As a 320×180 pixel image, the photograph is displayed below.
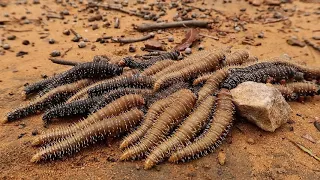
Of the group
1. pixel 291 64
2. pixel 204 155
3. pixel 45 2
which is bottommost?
pixel 45 2

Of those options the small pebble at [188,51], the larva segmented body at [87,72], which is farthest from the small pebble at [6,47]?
the small pebble at [188,51]

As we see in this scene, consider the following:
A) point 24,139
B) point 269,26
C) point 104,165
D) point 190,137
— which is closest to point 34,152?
point 24,139

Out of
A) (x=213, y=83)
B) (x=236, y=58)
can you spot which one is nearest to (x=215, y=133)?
(x=213, y=83)

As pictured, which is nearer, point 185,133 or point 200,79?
point 185,133

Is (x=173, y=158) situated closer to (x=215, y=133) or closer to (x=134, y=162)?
(x=134, y=162)

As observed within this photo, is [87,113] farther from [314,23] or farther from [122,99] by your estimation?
[314,23]

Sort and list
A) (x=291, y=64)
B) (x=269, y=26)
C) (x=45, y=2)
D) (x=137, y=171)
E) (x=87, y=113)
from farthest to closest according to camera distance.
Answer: (x=45, y=2)
(x=269, y=26)
(x=291, y=64)
(x=87, y=113)
(x=137, y=171)

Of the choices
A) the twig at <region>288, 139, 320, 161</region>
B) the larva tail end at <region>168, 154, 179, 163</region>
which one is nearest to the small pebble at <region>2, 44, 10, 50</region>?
the larva tail end at <region>168, 154, 179, 163</region>
